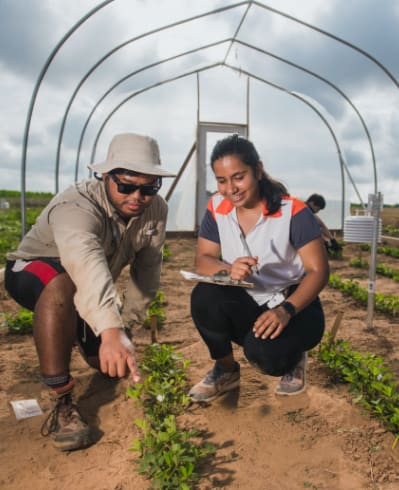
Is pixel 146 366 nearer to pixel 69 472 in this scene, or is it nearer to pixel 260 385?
pixel 260 385

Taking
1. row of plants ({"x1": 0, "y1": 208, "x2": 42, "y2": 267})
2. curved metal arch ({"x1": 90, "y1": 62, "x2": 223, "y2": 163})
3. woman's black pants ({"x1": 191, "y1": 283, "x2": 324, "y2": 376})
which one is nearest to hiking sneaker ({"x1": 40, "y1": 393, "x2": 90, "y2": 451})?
woman's black pants ({"x1": 191, "y1": 283, "x2": 324, "y2": 376})

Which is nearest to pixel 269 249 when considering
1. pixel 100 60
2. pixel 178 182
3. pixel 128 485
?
pixel 128 485

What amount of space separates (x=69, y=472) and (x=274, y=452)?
85cm

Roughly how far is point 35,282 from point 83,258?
557 millimetres

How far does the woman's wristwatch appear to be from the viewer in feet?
7.12

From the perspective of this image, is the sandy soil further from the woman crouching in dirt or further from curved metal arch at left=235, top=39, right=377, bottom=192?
curved metal arch at left=235, top=39, right=377, bottom=192

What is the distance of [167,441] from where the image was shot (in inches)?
76.3

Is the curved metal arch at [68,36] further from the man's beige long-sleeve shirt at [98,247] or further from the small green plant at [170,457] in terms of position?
the small green plant at [170,457]

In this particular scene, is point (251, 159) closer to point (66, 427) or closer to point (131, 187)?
point (131, 187)

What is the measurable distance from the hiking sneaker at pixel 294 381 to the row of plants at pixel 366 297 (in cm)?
217

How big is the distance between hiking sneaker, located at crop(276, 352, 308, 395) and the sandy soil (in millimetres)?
47

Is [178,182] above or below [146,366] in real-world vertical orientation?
above

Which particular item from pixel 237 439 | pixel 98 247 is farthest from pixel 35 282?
pixel 237 439

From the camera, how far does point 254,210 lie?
2.44 m
